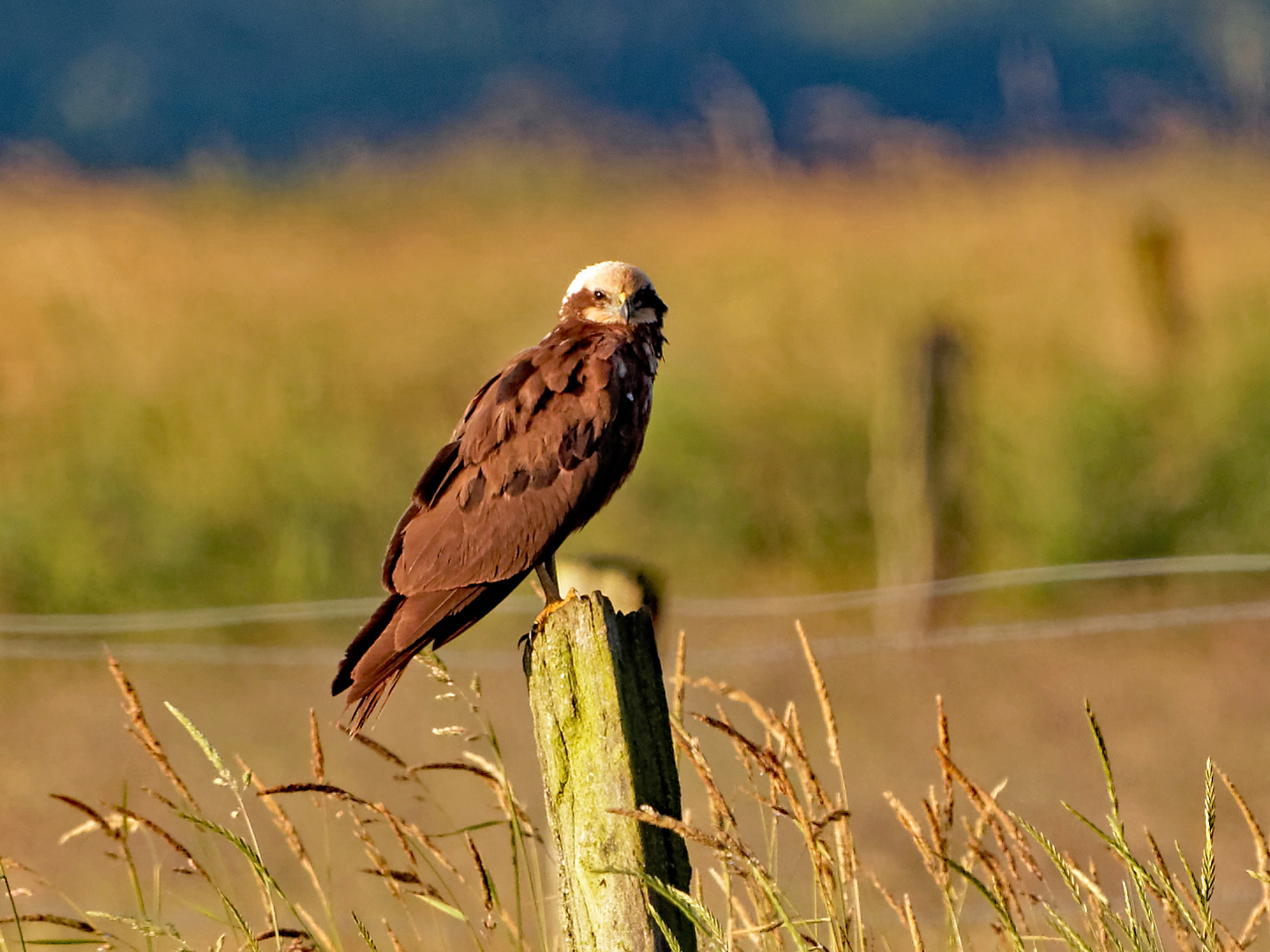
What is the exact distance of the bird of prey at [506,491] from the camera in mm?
2877

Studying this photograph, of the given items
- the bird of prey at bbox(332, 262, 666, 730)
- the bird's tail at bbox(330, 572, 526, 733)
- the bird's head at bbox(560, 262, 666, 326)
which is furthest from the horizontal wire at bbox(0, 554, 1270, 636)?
the bird's tail at bbox(330, 572, 526, 733)

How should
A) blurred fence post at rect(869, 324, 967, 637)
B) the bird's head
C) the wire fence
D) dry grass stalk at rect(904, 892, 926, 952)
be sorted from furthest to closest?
1. blurred fence post at rect(869, 324, 967, 637)
2. the wire fence
3. the bird's head
4. dry grass stalk at rect(904, 892, 926, 952)

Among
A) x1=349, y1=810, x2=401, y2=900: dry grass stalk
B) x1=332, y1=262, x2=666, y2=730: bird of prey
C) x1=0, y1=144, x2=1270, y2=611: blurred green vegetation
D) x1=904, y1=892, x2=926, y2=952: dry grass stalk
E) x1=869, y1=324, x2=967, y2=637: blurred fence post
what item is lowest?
x1=904, y1=892, x2=926, y2=952: dry grass stalk

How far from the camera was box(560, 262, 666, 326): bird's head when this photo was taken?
3.73 m

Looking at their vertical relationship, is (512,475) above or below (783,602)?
below

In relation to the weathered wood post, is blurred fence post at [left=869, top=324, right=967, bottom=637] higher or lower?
higher

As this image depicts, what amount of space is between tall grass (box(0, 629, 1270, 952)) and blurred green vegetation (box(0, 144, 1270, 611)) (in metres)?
1.53

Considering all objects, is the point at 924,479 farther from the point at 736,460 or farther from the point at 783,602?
the point at 736,460

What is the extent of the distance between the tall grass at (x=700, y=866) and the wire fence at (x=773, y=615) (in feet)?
1.11

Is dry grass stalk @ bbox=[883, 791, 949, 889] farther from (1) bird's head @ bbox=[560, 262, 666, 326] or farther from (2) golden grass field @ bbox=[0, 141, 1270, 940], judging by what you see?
(2) golden grass field @ bbox=[0, 141, 1270, 940]

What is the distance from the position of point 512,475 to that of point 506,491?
40 mm

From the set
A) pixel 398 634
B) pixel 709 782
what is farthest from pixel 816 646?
pixel 709 782

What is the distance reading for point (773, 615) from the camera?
7211 mm

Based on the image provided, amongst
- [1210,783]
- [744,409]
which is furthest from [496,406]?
[744,409]
